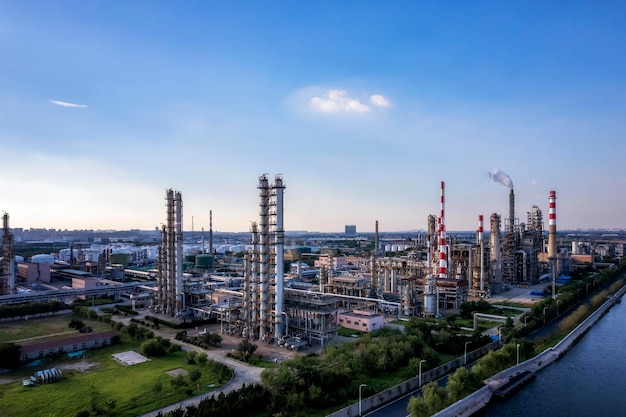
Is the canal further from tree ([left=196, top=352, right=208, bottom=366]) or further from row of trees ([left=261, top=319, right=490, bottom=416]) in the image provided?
tree ([left=196, top=352, right=208, bottom=366])

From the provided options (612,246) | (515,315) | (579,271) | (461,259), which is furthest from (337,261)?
(612,246)

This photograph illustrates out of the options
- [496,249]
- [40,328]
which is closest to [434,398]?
[40,328]

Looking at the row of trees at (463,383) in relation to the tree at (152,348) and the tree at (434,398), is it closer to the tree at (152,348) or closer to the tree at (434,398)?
the tree at (434,398)

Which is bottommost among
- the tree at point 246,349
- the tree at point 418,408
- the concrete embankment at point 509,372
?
the concrete embankment at point 509,372

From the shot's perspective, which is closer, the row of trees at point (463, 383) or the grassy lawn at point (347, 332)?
the row of trees at point (463, 383)

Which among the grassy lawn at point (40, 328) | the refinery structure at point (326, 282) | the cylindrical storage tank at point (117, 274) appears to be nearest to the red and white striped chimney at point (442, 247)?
the refinery structure at point (326, 282)

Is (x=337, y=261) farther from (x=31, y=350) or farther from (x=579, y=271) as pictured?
(x=31, y=350)
